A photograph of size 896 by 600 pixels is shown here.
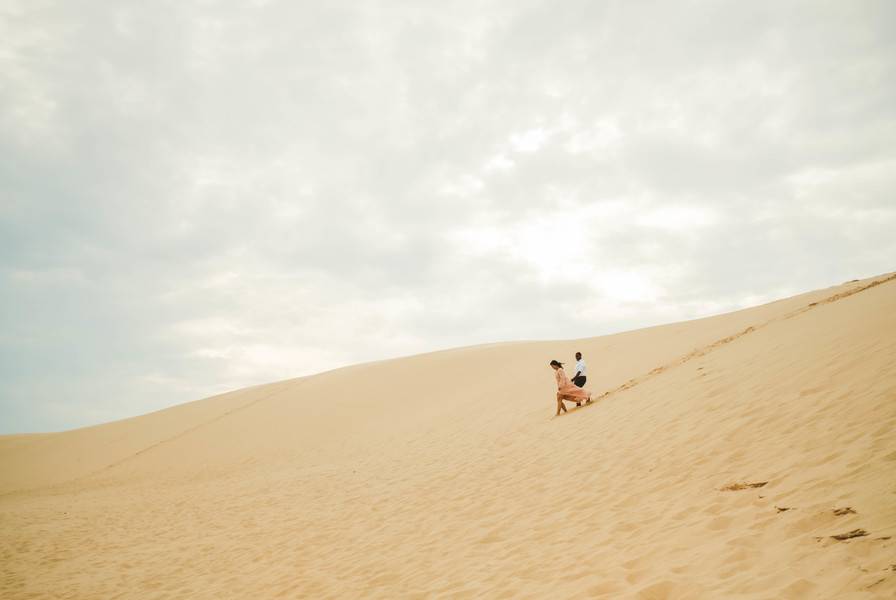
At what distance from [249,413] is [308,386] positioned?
4395 millimetres

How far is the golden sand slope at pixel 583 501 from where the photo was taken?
4.05 m

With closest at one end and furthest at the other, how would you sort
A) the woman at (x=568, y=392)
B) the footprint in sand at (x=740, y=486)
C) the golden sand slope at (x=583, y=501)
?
the golden sand slope at (x=583, y=501), the footprint in sand at (x=740, y=486), the woman at (x=568, y=392)

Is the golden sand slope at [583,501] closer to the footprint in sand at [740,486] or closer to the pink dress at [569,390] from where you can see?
the footprint in sand at [740,486]

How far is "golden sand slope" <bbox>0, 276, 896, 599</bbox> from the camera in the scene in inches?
159

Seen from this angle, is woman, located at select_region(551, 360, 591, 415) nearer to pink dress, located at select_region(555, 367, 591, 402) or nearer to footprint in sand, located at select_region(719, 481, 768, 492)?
pink dress, located at select_region(555, 367, 591, 402)

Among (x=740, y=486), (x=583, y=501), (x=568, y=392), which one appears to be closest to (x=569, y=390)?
(x=568, y=392)

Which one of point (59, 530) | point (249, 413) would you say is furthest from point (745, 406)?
point (249, 413)

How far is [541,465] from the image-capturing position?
28.6ft

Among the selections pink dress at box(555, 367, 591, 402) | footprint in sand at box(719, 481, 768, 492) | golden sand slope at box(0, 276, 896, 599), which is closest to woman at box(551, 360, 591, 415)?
pink dress at box(555, 367, 591, 402)

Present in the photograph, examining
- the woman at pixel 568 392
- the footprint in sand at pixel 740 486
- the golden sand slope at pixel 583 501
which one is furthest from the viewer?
the woman at pixel 568 392

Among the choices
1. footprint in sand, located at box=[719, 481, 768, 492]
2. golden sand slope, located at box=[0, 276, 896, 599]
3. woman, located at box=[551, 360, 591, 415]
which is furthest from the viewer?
woman, located at box=[551, 360, 591, 415]

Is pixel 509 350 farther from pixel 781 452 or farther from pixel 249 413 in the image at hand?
pixel 781 452

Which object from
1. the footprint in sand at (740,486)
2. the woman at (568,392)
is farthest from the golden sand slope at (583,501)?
the woman at (568,392)

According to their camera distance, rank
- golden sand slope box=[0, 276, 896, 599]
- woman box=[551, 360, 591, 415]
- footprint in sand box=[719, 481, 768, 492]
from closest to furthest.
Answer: golden sand slope box=[0, 276, 896, 599], footprint in sand box=[719, 481, 768, 492], woman box=[551, 360, 591, 415]
